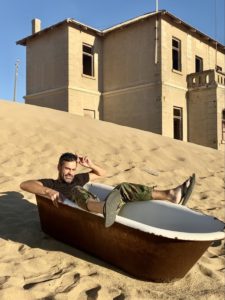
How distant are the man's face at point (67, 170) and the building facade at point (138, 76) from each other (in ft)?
46.4

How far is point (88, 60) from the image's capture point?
837 inches

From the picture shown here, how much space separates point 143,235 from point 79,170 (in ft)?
15.6

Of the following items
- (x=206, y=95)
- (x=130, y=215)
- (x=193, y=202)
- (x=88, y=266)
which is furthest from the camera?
(x=206, y=95)

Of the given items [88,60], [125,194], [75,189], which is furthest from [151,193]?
[88,60]

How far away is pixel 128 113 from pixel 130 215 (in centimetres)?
1561

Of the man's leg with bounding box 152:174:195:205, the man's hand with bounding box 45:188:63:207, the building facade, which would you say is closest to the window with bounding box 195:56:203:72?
the building facade

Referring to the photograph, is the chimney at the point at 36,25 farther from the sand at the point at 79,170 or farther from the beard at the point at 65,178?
the beard at the point at 65,178

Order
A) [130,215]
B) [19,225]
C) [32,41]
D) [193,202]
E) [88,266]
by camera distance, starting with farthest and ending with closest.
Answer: [32,41] < [193,202] < [19,225] < [130,215] < [88,266]

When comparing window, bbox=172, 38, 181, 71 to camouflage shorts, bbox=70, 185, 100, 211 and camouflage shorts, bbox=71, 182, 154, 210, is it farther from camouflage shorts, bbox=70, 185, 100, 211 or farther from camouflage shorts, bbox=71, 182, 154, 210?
camouflage shorts, bbox=70, 185, 100, 211

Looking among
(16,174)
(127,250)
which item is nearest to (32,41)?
(16,174)

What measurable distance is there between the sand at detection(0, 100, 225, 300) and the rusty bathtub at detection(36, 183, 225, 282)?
13 centimetres

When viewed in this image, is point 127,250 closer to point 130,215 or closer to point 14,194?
point 130,215

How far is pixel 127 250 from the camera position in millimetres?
3770

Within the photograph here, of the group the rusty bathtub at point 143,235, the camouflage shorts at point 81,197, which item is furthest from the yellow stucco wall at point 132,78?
the camouflage shorts at point 81,197
